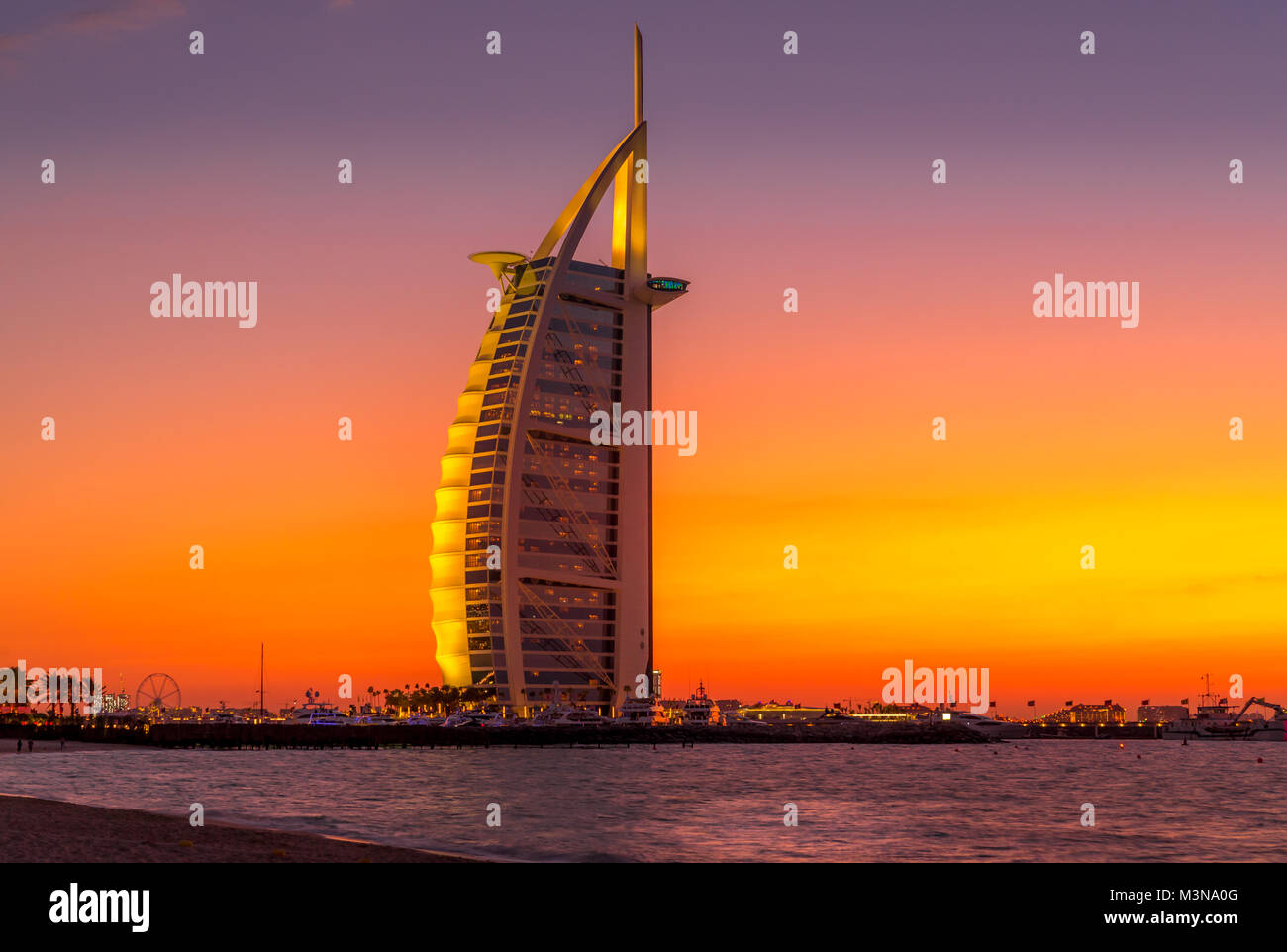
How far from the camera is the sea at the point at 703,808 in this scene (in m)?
53.9

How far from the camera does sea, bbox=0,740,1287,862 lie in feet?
177

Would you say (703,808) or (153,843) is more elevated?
(153,843)

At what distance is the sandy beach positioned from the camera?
34.0 metres

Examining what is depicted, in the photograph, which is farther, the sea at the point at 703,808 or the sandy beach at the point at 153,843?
the sea at the point at 703,808

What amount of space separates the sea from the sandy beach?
601cm

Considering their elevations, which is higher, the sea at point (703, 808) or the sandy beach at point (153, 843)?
the sandy beach at point (153, 843)

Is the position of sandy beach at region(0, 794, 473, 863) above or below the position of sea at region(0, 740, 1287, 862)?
Answer: above

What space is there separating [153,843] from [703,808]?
A: 146 feet

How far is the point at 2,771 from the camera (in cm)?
9850

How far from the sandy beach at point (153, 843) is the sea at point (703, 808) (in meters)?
6.01

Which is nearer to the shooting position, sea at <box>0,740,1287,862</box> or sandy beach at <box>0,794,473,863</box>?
sandy beach at <box>0,794,473,863</box>

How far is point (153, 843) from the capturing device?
3781cm
